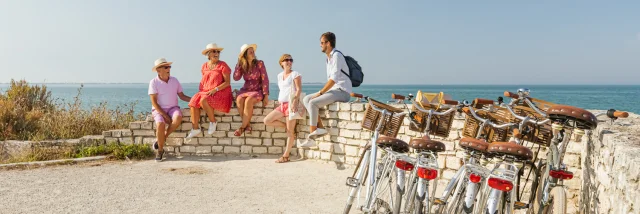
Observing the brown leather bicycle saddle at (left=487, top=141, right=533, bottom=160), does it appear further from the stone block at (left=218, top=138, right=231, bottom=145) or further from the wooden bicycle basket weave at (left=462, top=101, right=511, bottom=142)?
the stone block at (left=218, top=138, right=231, bottom=145)

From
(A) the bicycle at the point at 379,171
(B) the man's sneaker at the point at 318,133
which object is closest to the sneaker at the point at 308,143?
(B) the man's sneaker at the point at 318,133

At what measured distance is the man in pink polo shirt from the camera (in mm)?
7688

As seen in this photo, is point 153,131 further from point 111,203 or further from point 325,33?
point 325,33

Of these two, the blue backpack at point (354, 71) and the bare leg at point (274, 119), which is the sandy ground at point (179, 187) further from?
the blue backpack at point (354, 71)

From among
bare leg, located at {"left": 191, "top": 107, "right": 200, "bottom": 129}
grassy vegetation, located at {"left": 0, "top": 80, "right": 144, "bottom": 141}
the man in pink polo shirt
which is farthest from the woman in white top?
grassy vegetation, located at {"left": 0, "top": 80, "right": 144, "bottom": 141}

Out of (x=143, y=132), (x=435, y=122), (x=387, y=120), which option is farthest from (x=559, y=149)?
(x=143, y=132)

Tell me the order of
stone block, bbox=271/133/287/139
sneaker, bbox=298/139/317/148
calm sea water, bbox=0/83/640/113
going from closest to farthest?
1. sneaker, bbox=298/139/317/148
2. stone block, bbox=271/133/287/139
3. calm sea water, bbox=0/83/640/113

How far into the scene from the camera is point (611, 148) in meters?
3.18

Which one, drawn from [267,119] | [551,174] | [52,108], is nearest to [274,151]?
[267,119]

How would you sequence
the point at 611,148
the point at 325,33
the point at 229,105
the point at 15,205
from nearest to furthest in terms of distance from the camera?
the point at 611,148 → the point at 15,205 → the point at 325,33 → the point at 229,105

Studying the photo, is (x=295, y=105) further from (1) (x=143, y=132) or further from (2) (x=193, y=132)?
(1) (x=143, y=132)

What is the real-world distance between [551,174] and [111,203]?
15.1ft

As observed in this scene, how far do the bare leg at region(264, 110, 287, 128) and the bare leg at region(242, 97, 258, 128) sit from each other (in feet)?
1.12

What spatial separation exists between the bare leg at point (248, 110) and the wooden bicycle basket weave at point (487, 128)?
436 cm
